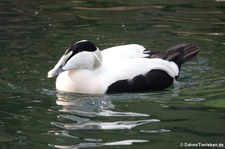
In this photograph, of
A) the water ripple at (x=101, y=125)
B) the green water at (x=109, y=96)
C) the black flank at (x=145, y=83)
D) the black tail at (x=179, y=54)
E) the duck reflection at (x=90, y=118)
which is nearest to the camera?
the duck reflection at (x=90, y=118)

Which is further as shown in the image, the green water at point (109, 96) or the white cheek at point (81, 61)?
the white cheek at point (81, 61)

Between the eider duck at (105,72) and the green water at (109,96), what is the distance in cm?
14

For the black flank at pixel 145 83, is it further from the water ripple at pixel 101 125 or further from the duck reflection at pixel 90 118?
the water ripple at pixel 101 125

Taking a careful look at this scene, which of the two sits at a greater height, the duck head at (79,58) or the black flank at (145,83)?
the duck head at (79,58)

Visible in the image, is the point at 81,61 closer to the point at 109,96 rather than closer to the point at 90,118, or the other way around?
the point at 109,96

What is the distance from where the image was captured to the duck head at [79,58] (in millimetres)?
8312

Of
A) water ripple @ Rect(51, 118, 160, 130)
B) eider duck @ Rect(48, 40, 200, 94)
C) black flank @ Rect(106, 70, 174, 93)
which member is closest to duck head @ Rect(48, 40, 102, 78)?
eider duck @ Rect(48, 40, 200, 94)

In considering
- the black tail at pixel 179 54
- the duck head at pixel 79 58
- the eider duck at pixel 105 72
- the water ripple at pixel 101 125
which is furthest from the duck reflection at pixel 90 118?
the black tail at pixel 179 54

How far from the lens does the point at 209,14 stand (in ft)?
44.5

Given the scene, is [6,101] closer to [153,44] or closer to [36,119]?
[36,119]

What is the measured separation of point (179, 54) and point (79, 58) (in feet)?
5.53

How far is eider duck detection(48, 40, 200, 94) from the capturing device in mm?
8289

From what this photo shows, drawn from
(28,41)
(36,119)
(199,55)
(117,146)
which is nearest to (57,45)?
(28,41)

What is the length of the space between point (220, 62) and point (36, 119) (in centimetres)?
355
